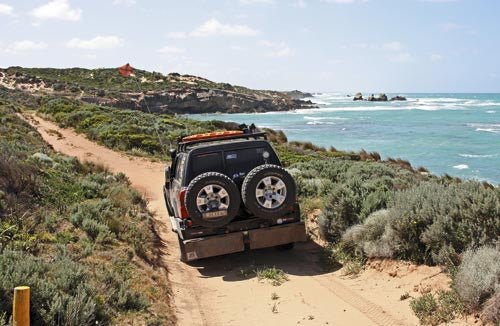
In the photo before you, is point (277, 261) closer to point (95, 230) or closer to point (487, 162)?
point (95, 230)

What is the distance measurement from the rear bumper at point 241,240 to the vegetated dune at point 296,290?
392 mm

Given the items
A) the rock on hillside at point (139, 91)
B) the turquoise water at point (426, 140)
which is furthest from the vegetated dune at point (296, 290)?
the rock on hillside at point (139, 91)

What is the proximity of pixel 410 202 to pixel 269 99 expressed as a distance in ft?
317

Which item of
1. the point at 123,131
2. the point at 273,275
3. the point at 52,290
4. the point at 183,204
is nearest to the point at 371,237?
the point at 273,275

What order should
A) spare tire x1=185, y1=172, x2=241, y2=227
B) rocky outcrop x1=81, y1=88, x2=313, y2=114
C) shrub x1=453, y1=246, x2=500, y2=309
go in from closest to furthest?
shrub x1=453, y1=246, x2=500, y2=309, spare tire x1=185, y1=172, x2=241, y2=227, rocky outcrop x1=81, y1=88, x2=313, y2=114

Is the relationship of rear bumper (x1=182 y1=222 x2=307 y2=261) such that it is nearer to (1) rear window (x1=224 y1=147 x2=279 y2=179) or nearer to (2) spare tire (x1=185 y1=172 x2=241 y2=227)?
(2) spare tire (x1=185 y1=172 x2=241 y2=227)

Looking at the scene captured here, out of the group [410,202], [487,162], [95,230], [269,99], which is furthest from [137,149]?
[269,99]

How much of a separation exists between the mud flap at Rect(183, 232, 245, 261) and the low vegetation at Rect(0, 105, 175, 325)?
0.60m

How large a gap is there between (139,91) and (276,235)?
67.8 metres

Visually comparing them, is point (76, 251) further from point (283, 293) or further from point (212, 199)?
point (283, 293)

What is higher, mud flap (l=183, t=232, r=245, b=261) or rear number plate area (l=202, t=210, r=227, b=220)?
rear number plate area (l=202, t=210, r=227, b=220)

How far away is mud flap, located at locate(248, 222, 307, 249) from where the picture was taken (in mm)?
7980

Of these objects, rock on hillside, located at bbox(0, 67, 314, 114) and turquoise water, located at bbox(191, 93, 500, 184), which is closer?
turquoise water, located at bbox(191, 93, 500, 184)

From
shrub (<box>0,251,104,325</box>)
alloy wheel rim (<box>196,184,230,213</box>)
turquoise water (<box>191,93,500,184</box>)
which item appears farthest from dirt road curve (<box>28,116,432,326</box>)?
turquoise water (<box>191,93,500,184</box>)
